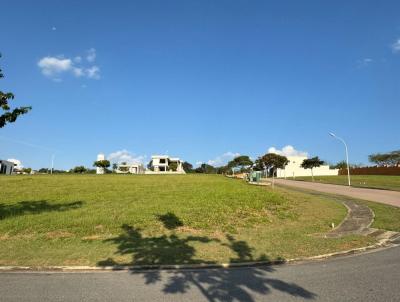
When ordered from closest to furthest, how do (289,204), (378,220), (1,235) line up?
(1,235) < (378,220) < (289,204)

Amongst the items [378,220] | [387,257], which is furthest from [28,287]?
[378,220]

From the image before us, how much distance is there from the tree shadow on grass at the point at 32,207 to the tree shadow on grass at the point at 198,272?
6140 millimetres

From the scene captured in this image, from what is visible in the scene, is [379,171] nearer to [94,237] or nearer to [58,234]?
[94,237]

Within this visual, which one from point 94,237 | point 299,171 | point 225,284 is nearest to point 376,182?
point 94,237

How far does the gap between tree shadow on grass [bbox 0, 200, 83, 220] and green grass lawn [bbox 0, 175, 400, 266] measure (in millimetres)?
44

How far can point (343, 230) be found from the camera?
15.1 metres

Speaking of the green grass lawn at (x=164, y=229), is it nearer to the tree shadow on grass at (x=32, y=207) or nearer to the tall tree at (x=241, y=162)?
the tree shadow on grass at (x=32, y=207)

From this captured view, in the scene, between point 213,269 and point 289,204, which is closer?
point 213,269

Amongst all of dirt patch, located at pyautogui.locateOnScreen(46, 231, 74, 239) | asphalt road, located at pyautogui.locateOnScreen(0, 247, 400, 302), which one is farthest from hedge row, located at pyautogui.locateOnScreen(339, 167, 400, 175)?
dirt patch, located at pyautogui.locateOnScreen(46, 231, 74, 239)

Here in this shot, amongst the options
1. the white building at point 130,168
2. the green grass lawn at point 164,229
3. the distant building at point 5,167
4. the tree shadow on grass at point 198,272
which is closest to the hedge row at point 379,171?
the green grass lawn at point 164,229

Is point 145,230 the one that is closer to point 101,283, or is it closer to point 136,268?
point 136,268

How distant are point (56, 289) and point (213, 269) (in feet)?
11.7

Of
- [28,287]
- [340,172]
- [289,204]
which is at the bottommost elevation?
[28,287]

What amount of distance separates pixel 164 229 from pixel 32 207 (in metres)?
7.99
